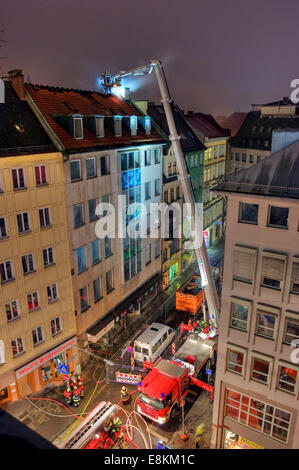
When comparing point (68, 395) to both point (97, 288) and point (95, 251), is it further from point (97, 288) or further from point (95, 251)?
point (95, 251)

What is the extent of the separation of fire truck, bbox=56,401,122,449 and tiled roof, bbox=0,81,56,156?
54.2 feet

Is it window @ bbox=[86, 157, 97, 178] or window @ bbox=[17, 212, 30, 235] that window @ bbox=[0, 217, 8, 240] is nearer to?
window @ bbox=[17, 212, 30, 235]

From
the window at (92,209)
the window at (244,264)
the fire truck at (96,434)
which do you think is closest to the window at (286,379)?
the window at (244,264)

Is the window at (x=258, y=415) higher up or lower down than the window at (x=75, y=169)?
lower down

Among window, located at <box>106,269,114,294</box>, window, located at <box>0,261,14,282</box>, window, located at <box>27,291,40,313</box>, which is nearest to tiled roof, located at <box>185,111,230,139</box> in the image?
window, located at <box>106,269,114,294</box>

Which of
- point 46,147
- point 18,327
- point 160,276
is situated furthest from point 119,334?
point 46,147

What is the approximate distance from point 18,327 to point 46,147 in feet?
39.4

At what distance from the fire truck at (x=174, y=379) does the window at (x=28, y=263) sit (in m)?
10.7

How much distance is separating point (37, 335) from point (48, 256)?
18.6 feet

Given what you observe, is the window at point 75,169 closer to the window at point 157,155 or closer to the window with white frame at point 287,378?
the window at point 157,155

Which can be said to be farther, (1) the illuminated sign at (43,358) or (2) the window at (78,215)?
(2) the window at (78,215)

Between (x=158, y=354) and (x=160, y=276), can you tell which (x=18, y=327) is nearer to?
(x=158, y=354)

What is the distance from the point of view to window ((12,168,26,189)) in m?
21.1

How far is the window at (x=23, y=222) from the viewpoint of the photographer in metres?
21.9
